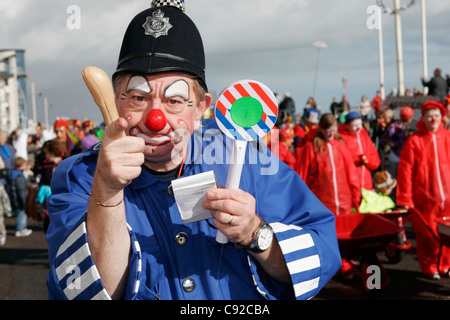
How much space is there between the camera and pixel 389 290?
19.1 feet

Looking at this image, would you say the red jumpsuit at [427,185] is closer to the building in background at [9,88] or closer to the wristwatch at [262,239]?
the wristwatch at [262,239]

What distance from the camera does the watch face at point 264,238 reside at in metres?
1.53

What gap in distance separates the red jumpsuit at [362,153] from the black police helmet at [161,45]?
20.8 ft

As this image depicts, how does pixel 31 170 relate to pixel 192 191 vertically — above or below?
below

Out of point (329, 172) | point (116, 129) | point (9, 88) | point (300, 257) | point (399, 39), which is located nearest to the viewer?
point (116, 129)

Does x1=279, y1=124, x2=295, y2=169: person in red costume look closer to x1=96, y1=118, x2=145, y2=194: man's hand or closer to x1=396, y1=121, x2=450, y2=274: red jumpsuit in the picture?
Result: x1=396, y1=121, x2=450, y2=274: red jumpsuit

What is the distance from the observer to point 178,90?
168 cm

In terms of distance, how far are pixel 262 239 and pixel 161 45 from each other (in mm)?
738

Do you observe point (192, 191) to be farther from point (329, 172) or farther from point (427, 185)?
point (427, 185)

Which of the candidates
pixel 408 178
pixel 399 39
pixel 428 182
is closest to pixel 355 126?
pixel 408 178

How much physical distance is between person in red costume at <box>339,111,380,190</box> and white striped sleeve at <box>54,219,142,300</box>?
263 inches

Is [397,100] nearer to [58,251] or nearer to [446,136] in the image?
[446,136]

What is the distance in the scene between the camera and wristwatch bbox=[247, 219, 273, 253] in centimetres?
153
